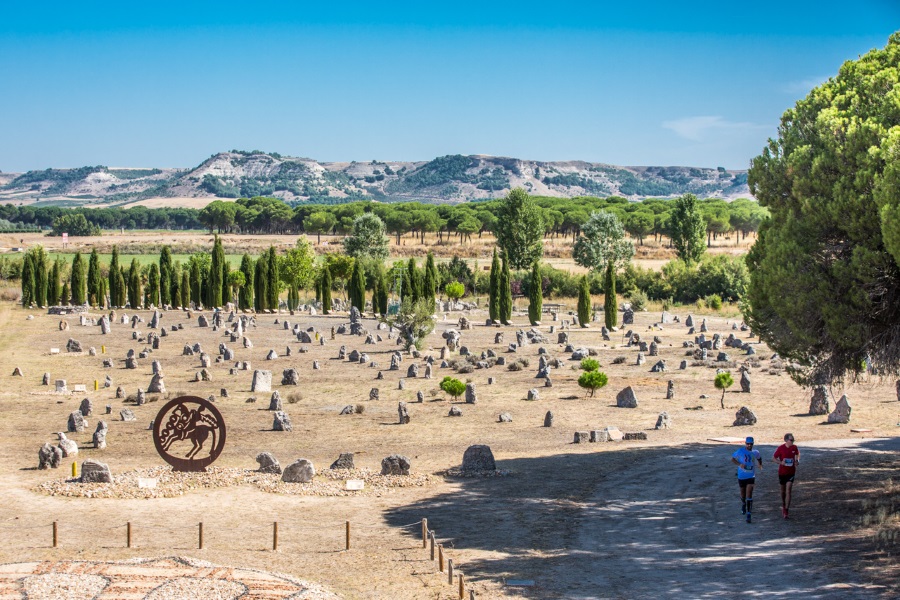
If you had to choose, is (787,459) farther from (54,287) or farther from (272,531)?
(54,287)

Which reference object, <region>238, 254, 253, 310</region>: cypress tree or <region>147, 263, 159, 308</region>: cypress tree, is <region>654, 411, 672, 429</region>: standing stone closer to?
<region>238, 254, 253, 310</region>: cypress tree

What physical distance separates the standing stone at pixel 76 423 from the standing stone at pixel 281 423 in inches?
214

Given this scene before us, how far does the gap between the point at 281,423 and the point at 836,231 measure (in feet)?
54.1

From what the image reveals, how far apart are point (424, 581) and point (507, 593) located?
135cm

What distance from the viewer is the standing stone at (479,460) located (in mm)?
22531

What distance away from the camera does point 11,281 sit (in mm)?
90562

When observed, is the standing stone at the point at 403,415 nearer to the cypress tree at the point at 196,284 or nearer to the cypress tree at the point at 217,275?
the cypress tree at the point at 217,275

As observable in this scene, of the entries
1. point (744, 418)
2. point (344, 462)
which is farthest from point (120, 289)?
point (744, 418)

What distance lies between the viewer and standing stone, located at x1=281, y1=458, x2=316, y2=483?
2145 centimetres

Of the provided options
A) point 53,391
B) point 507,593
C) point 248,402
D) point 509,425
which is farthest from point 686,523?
point 53,391

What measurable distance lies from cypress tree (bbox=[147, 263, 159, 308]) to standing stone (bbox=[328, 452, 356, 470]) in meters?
58.1

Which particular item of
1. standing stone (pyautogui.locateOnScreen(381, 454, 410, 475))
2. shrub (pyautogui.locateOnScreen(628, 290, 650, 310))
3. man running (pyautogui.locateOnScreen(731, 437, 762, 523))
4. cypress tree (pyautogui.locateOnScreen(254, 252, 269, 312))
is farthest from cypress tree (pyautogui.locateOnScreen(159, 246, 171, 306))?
man running (pyautogui.locateOnScreen(731, 437, 762, 523))

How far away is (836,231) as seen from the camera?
1861 cm

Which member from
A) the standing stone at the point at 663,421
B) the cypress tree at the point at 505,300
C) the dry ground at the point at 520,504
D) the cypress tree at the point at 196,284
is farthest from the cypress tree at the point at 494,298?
the standing stone at the point at 663,421
